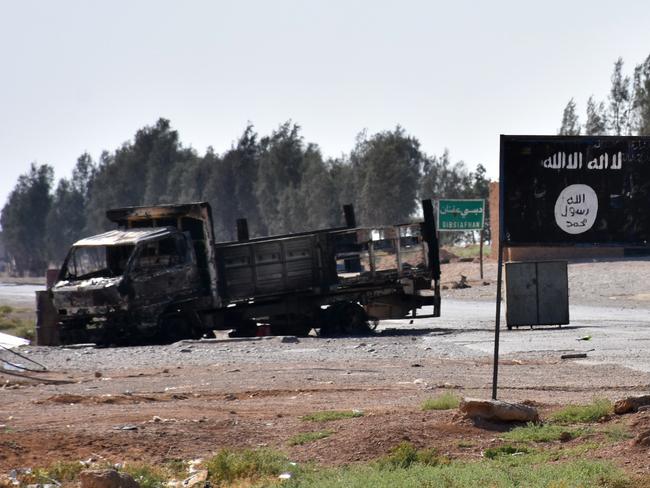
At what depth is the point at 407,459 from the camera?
10.3m

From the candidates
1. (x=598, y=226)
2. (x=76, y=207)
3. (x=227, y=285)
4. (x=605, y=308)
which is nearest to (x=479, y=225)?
(x=605, y=308)

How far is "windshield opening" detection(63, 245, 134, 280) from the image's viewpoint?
27578mm

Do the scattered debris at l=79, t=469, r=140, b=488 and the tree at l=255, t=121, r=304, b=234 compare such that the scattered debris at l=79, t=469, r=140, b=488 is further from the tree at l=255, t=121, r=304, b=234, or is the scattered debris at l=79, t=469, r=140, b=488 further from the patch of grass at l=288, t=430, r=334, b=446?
the tree at l=255, t=121, r=304, b=234

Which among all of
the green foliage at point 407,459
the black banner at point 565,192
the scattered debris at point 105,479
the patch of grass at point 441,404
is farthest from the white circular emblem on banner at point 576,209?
the scattered debris at point 105,479

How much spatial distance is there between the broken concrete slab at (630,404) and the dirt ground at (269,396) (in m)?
0.23

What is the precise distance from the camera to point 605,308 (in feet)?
120

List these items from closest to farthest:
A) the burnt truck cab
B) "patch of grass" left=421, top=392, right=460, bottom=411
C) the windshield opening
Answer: "patch of grass" left=421, top=392, right=460, bottom=411 → the burnt truck cab → the windshield opening

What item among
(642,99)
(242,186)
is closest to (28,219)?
(242,186)

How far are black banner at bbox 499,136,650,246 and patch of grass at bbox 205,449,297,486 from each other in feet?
12.0

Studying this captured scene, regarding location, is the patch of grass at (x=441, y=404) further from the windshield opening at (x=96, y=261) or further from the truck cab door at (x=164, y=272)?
the windshield opening at (x=96, y=261)

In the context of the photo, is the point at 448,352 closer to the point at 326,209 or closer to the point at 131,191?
the point at 326,209

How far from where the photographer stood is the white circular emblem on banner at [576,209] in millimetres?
12750

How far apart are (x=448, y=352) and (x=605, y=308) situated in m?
15.3

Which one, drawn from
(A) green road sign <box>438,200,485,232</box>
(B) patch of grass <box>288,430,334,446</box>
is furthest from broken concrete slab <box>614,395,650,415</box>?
(A) green road sign <box>438,200,485,232</box>
